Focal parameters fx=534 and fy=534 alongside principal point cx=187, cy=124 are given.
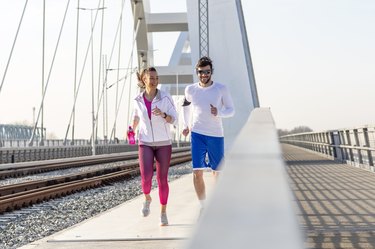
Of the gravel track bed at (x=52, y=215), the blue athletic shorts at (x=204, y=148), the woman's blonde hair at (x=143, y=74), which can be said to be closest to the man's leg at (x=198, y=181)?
the blue athletic shorts at (x=204, y=148)

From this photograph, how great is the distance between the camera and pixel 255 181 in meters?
0.85

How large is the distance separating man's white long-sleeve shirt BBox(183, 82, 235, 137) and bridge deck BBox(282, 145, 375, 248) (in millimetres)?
1290

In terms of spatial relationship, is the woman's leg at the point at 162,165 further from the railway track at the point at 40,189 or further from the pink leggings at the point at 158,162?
the railway track at the point at 40,189

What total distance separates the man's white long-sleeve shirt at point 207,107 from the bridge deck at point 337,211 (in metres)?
1.29

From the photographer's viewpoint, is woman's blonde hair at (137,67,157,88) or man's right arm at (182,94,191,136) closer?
woman's blonde hair at (137,67,157,88)

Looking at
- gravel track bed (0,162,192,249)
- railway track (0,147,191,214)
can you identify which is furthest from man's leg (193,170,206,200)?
railway track (0,147,191,214)

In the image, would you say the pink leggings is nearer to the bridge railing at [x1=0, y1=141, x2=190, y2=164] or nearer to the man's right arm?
the man's right arm

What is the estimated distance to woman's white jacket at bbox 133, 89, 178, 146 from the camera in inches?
203

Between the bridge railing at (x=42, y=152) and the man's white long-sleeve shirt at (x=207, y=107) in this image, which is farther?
the bridge railing at (x=42, y=152)

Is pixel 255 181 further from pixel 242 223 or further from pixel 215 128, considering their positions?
pixel 215 128

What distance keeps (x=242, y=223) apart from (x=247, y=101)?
822 inches

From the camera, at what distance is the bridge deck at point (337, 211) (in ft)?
14.3

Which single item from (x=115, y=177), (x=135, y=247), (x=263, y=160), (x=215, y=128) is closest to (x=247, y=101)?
(x=115, y=177)

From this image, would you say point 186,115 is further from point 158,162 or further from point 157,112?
point 158,162
